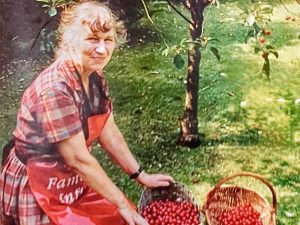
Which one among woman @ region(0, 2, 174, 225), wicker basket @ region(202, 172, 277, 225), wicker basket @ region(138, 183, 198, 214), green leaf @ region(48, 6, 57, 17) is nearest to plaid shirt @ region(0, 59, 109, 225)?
woman @ region(0, 2, 174, 225)

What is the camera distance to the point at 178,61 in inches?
94.3

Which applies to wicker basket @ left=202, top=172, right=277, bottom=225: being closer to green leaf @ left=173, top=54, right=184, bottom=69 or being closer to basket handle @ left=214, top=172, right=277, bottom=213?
basket handle @ left=214, top=172, right=277, bottom=213

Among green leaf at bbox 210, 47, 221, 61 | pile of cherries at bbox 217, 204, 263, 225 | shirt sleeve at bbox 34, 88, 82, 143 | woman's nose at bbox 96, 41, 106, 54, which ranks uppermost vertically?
woman's nose at bbox 96, 41, 106, 54

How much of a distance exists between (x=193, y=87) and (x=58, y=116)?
326 millimetres

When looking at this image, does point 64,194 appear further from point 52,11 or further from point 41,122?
point 52,11

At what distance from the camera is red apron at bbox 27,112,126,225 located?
2354 mm

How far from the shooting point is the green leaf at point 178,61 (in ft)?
7.86

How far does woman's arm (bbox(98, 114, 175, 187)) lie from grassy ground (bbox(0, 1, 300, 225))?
17 millimetres

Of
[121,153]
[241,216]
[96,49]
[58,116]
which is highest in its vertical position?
[96,49]

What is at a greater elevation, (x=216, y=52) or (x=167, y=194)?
(x=216, y=52)

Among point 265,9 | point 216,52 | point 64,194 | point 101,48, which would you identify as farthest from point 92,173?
point 265,9

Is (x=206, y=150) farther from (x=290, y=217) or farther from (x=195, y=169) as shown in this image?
(x=290, y=217)

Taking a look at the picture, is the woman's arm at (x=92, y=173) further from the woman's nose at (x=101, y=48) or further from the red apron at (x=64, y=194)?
the woman's nose at (x=101, y=48)

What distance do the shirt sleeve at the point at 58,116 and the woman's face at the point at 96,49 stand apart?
9 cm
